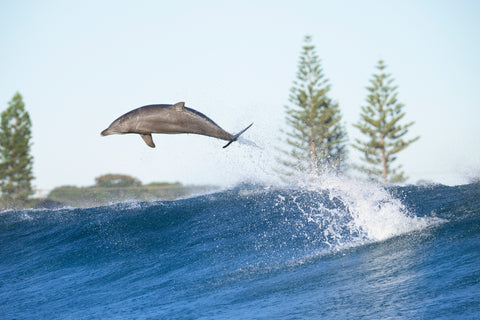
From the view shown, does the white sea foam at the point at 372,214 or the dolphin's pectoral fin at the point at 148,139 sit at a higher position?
the dolphin's pectoral fin at the point at 148,139

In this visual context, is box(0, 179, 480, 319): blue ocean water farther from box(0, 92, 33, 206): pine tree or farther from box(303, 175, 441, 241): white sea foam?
box(0, 92, 33, 206): pine tree

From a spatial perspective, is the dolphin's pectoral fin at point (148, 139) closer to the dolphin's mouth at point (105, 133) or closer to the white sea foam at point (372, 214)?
the dolphin's mouth at point (105, 133)

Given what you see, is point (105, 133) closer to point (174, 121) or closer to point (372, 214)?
point (174, 121)

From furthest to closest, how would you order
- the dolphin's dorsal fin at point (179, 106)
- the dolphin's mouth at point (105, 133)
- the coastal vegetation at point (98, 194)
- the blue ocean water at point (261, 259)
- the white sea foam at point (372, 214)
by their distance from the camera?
1. the coastal vegetation at point (98, 194)
2. the white sea foam at point (372, 214)
3. the dolphin's mouth at point (105, 133)
4. the dolphin's dorsal fin at point (179, 106)
5. the blue ocean water at point (261, 259)

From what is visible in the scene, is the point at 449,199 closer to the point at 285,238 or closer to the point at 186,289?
the point at 285,238

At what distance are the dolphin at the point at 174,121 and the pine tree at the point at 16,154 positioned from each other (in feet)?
117

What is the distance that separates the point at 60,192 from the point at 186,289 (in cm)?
3128

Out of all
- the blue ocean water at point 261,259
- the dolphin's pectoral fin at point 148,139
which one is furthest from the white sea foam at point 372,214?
the dolphin's pectoral fin at point 148,139

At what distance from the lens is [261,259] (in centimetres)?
869

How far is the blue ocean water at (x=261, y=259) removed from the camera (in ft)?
21.3

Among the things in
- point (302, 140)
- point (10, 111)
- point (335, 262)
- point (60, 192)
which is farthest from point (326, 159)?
point (335, 262)

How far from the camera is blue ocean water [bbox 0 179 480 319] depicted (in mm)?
6496

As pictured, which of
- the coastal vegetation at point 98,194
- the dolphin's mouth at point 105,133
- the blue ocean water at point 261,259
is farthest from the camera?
the coastal vegetation at point 98,194

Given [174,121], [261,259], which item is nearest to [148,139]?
[174,121]
